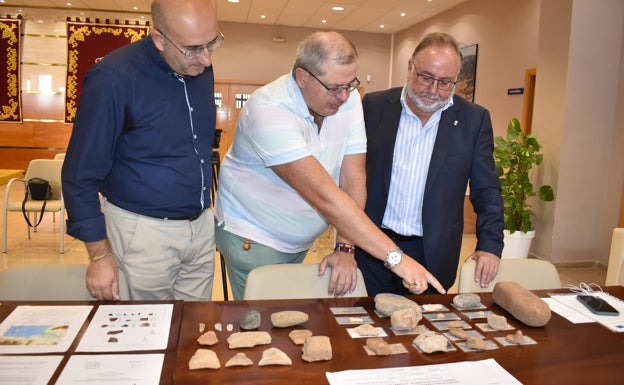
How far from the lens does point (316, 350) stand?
1183 mm

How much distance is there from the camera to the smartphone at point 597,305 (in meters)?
1.55

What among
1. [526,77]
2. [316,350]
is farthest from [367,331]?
[526,77]

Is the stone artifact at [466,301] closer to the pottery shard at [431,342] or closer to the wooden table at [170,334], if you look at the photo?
the pottery shard at [431,342]

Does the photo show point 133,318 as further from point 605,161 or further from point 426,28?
point 426,28

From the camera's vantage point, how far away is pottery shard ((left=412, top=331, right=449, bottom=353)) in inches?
48.8

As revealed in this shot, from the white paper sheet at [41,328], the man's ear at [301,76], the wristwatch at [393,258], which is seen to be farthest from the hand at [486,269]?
the white paper sheet at [41,328]

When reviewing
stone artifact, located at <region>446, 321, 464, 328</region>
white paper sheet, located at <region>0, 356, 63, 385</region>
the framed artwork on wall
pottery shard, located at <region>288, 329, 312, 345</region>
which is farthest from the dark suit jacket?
the framed artwork on wall

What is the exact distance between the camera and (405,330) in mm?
1362

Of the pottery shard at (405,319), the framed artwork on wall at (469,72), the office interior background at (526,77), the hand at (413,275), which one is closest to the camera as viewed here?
the pottery shard at (405,319)

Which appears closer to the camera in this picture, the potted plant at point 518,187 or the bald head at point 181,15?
the bald head at point 181,15

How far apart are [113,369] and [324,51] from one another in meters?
1.06

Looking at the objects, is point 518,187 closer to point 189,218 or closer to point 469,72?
point 469,72

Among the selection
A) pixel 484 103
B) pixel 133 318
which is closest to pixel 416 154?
pixel 133 318

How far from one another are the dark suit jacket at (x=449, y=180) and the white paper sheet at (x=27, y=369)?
1362 millimetres
